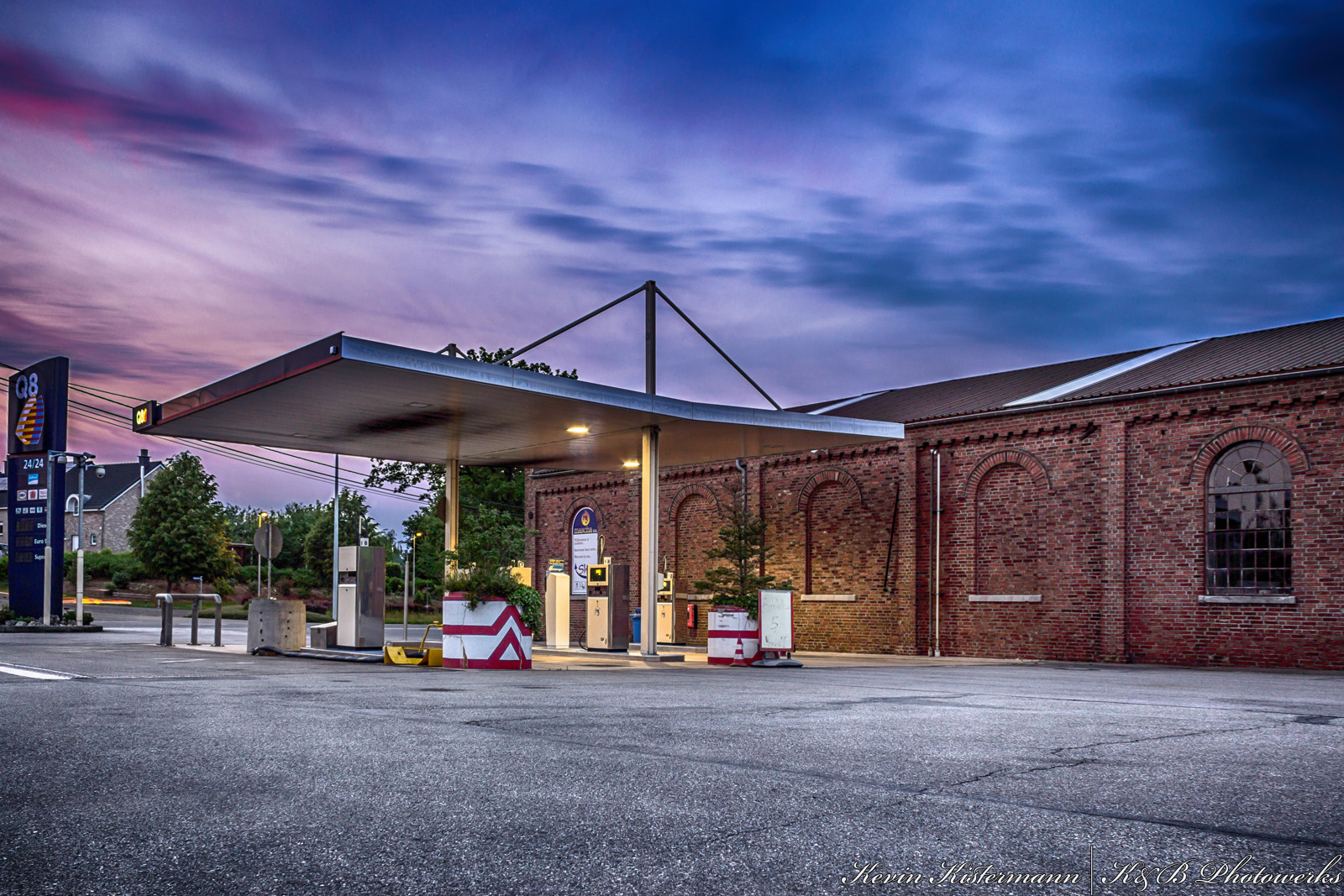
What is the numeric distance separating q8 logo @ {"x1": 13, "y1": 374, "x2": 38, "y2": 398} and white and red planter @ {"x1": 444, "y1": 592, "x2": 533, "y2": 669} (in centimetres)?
1751

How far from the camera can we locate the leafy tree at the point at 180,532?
63844 millimetres

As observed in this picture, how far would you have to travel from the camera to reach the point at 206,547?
64.7 meters

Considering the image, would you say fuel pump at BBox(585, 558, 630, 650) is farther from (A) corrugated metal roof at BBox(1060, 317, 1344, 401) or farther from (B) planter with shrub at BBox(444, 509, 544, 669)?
(A) corrugated metal roof at BBox(1060, 317, 1344, 401)

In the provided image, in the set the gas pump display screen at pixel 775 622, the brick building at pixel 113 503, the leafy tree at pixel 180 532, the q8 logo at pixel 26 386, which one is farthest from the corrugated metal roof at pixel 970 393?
the brick building at pixel 113 503

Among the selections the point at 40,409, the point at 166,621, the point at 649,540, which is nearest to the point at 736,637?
the point at 649,540

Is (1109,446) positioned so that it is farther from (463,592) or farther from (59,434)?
(59,434)

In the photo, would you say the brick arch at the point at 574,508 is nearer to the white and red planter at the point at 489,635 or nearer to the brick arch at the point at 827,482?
the brick arch at the point at 827,482

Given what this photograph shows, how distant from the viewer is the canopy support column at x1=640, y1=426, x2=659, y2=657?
19.4 metres

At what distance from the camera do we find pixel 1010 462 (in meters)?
24.0

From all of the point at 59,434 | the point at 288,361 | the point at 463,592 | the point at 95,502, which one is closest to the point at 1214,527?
the point at 463,592

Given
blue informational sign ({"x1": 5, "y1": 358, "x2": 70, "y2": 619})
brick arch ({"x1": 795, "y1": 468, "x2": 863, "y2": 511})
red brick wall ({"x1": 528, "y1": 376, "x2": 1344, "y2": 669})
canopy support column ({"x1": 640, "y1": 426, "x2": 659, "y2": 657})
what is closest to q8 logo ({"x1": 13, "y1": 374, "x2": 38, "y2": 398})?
blue informational sign ({"x1": 5, "y1": 358, "x2": 70, "y2": 619})

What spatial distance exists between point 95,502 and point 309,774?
9664 cm

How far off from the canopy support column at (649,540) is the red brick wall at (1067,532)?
316 inches

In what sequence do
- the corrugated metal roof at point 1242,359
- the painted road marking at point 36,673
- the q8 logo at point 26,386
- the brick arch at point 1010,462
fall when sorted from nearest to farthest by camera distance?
1. the painted road marking at point 36,673
2. the corrugated metal roof at point 1242,359
3. the brick arch at point 1010,462
4. the q8 logo at point 26,386
